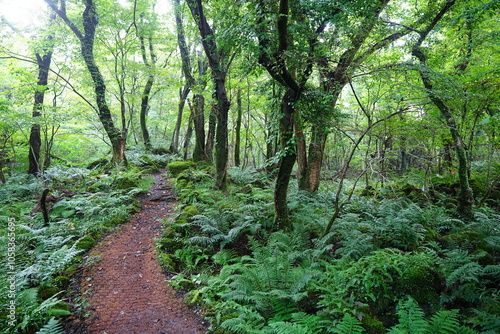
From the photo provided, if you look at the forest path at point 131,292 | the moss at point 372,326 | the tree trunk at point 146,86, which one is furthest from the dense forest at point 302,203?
the tree trunk at point 146,86

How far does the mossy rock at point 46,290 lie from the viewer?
4.34 m

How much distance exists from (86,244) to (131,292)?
2.25 meters

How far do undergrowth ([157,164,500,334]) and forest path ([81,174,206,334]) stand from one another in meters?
0.32

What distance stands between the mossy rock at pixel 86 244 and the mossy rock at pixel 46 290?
1483 mm

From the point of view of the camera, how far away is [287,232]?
6383 mm

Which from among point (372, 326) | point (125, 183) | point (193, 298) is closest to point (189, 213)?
point (193, 298)

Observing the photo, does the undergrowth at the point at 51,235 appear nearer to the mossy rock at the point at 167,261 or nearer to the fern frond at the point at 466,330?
the mossy rock at the point at 167,261

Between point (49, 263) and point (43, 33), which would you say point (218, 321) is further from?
point (43, 33)

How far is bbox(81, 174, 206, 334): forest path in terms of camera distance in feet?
13.1

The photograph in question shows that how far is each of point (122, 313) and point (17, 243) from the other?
12.9 ft

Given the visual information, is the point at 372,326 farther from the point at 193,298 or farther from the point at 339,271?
the point at 193,298

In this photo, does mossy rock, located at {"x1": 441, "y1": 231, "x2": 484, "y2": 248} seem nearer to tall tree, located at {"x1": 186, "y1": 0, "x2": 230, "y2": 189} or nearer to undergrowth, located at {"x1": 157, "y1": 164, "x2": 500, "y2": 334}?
undergrowth, located at {"x1": 157, "y1": 164, "x2": 500, "y2": 334}

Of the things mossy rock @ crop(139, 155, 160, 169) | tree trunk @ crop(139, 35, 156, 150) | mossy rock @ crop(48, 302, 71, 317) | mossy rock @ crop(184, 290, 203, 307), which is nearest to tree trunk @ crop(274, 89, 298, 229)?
mossy rock @ crop(184, 290, 203, 307)

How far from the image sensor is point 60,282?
471cm
